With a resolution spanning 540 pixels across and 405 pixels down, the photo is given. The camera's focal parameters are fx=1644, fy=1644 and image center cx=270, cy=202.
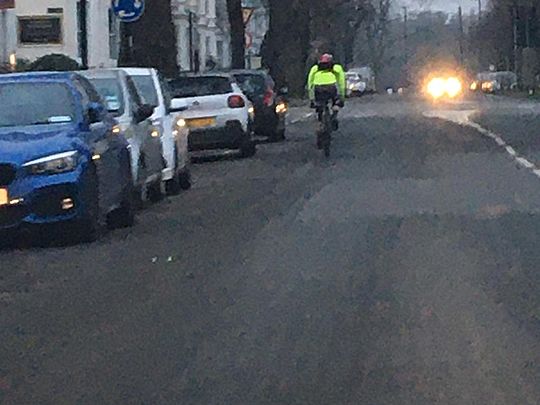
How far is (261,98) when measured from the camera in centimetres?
3366

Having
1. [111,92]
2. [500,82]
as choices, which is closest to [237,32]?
[111,92]

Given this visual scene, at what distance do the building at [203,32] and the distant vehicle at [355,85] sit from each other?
916cm

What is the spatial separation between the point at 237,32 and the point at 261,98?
657 inches

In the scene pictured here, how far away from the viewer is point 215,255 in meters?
14.3

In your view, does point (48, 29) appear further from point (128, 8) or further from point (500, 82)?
point (500, 82)

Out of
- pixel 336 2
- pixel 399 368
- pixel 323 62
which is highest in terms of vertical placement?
pixel 336 2

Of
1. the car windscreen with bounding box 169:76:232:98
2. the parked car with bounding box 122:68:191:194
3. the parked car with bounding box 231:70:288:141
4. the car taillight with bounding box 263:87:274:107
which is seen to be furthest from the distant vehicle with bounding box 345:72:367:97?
the parked car with bounding box 122:68:191:194

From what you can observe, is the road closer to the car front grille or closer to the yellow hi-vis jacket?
the car front grille

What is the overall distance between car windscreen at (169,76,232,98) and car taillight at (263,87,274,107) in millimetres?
4867

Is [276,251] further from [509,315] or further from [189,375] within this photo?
[189,375]

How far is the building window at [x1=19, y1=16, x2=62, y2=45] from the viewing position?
172ft

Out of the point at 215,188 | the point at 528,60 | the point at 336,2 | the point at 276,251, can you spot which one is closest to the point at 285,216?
the point at 276,251

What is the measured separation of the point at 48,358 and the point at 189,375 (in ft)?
3.49

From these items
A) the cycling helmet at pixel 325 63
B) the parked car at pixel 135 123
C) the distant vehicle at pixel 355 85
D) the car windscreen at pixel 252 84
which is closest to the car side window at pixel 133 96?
the parked car at pixel 135 123
